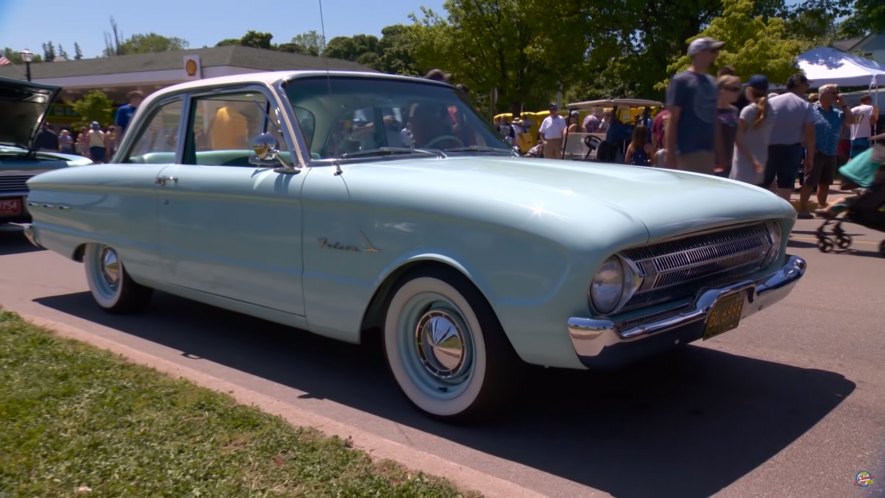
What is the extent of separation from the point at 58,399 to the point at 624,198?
110 inches

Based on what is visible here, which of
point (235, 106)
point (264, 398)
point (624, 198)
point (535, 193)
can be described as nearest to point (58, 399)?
point (264, 398)

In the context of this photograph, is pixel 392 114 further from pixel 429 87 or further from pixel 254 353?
pixel 254 353

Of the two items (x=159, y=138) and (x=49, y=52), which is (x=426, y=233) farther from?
(x=49, y=52)

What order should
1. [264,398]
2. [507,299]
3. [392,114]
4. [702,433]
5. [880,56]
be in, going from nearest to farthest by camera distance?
[507,299], [702,433], [264,398], [392,114], [880,56]

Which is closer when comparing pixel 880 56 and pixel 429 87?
pixel 429 87

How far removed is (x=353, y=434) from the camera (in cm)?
346

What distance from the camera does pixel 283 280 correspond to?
14.0 feet

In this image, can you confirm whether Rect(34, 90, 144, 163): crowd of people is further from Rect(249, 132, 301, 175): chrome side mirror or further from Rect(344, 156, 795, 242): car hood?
Rect(344, 156, 795, 242): car hood

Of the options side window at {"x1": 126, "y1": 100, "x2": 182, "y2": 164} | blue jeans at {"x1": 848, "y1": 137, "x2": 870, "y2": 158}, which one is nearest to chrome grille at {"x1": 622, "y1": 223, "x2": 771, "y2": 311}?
side window at {"x1": 126, "y1": 100, "x2": 182, "y2": 164}

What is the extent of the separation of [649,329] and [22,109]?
30.1 ft

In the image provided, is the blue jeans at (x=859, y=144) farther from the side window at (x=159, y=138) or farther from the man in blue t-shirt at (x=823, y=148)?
the side window at (x=159, y=138)

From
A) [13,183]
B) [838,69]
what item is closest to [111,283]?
[13,183]

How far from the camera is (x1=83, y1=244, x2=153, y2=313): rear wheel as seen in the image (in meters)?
5.75

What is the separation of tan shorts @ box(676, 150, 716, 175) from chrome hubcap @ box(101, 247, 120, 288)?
4505 millimetres
